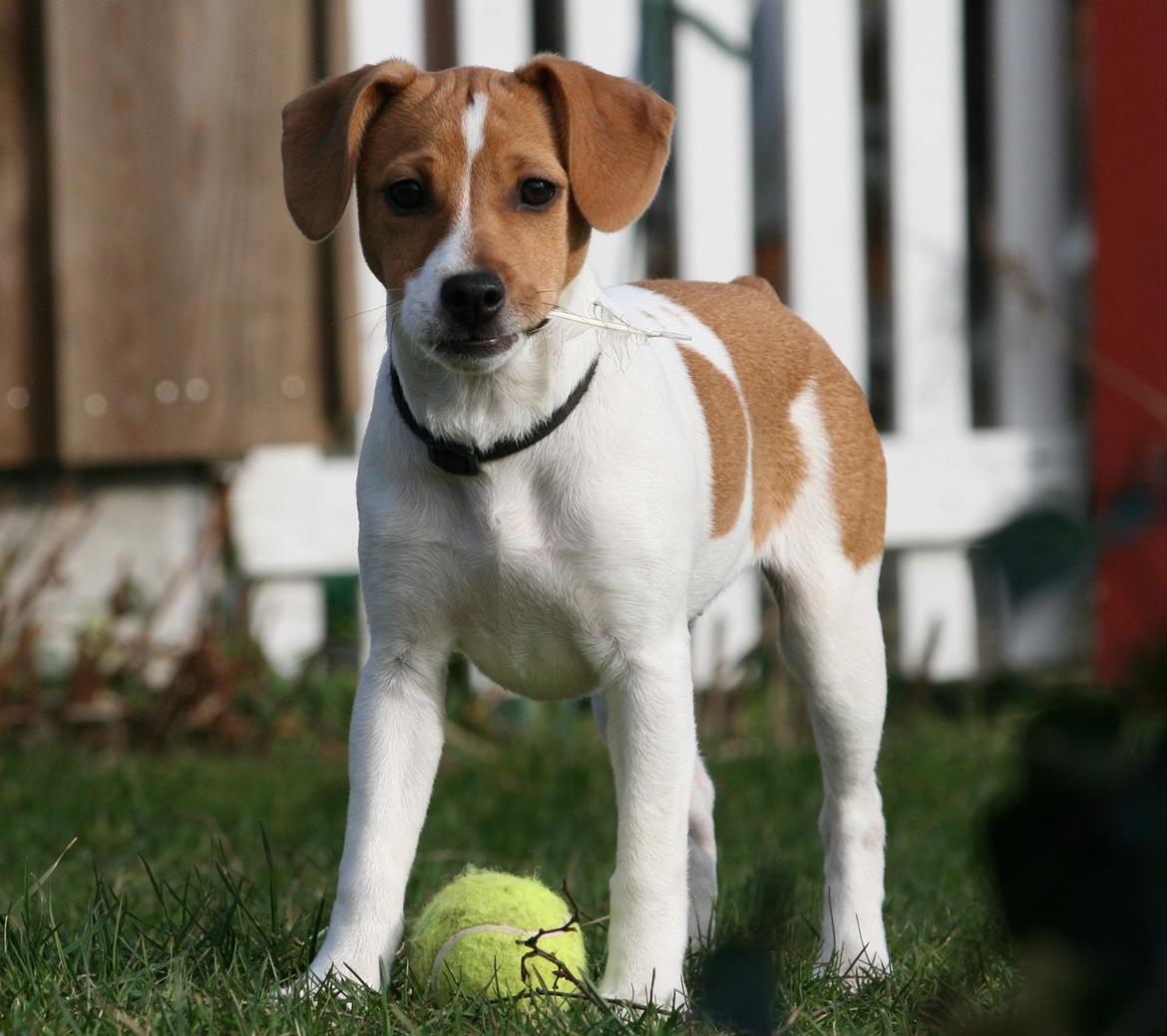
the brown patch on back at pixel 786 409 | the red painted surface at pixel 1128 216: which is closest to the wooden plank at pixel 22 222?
the brown patch on back at pixel 786 409

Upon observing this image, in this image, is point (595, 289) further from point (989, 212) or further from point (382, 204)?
point (989, 212)

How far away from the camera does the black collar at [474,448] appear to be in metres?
2.74

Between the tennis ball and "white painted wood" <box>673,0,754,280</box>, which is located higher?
"white painted wood" <box>673,0,754,280</box>

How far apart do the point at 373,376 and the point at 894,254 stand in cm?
194

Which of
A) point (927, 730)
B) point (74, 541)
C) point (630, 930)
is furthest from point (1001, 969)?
point (74, 541)

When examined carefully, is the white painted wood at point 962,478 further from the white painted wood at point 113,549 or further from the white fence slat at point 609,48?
the white painted wood at point 113,549

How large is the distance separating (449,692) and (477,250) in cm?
317

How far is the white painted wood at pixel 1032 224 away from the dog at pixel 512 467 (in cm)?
349

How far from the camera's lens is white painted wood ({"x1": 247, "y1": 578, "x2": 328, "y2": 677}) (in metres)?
5.57

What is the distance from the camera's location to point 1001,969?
2.76 m

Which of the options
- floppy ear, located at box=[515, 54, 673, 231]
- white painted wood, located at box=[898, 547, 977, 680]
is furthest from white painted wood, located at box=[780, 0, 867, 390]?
floppy ear, located at box=[515, 54, 673, 231]

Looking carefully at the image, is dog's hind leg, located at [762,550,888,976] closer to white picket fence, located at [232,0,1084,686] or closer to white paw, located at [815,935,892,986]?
white paw, located at [815,935,892,986]

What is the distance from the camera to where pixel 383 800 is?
277 cm

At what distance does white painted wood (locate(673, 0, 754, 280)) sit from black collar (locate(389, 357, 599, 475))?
3103 mm
